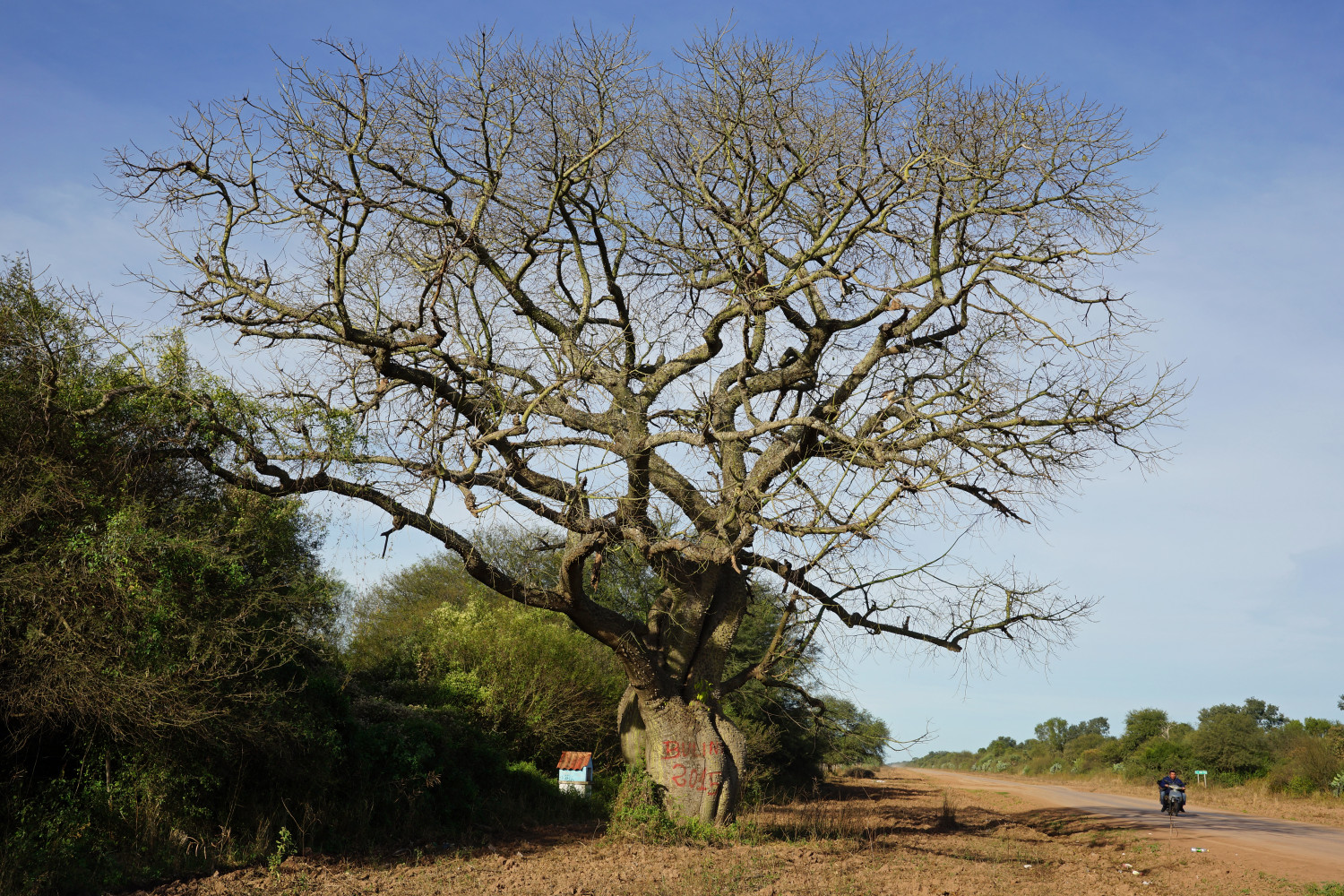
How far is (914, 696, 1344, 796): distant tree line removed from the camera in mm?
23500

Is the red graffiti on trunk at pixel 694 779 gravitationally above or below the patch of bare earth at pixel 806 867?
above

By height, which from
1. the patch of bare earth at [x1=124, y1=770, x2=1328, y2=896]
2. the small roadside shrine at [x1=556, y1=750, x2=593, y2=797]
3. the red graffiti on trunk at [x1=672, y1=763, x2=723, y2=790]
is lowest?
the patch of bare earth at [x1=124, y1=770, x2=1328, y2=896]

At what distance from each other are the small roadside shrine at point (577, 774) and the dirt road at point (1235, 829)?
9295 mm

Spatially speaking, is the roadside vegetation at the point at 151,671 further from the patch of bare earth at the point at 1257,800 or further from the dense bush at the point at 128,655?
the patch of bare earth at the point at 1257,800

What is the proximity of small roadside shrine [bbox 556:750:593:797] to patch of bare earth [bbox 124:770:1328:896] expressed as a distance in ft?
5.49

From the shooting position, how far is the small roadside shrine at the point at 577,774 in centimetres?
1438

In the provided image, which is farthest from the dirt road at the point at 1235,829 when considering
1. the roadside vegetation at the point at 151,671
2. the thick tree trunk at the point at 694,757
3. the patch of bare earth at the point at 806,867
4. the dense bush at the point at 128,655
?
the dense bush at the point at 128,655

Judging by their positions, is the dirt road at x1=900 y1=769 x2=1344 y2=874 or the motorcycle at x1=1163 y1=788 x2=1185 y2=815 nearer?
the dirt road at x1=900 y1=769 x2=1344 y2=874

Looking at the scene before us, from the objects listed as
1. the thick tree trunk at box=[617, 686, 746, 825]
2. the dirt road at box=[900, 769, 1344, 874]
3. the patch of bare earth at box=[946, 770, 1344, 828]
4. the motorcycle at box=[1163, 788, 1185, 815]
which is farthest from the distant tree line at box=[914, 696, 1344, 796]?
the thick tree trunk at box=[617, 686, 746, 825]

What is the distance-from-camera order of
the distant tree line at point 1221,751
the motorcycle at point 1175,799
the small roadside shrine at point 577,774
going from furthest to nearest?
the distant tree line at point 1221,751
the motorcycle at point 1175,799
the small roadside shrine at point 577,774

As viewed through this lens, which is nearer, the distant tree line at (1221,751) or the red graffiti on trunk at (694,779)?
the red graffiti on trunk at (694,779)

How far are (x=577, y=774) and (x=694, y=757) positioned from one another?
126 inches

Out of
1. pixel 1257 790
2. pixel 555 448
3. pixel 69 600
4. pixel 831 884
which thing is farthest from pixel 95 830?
pixel 1257 790

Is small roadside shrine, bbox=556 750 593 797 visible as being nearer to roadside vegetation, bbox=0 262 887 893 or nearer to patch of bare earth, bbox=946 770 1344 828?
roadside vegetation, bbox=0 262 887 893
